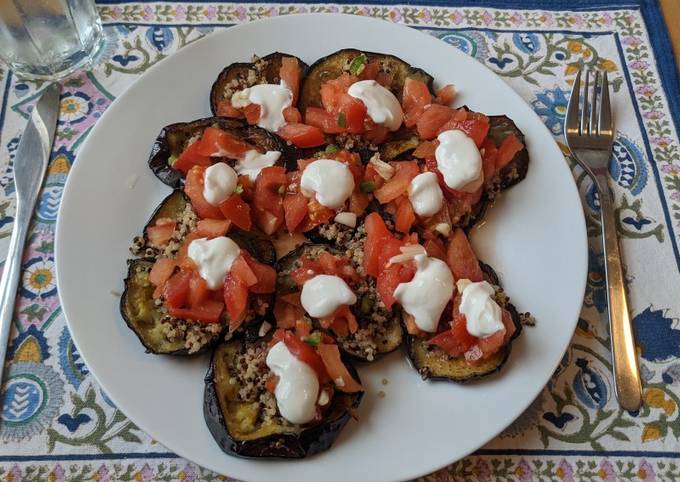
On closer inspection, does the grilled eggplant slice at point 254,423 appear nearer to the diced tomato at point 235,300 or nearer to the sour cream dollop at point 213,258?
the diced tomato at point 235,300

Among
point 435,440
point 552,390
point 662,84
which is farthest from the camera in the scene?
point 662,84

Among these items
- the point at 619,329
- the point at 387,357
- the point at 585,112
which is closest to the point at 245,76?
the point at 387,357

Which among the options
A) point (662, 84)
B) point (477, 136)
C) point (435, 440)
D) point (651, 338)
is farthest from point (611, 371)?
point (662, 84)

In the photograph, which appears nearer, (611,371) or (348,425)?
(348,425)

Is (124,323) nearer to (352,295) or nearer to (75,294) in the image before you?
(75,294)

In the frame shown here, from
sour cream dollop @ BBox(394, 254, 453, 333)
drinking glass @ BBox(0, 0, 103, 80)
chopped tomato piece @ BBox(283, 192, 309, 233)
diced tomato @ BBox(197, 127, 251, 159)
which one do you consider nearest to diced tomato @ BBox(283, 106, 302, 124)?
diced tomato @ BBox(197, 127, 251, 159)

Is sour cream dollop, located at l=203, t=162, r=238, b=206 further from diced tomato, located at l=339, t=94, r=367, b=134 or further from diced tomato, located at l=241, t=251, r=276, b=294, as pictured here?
diced tomato, located at l=339, t=94, r=367, b=134
